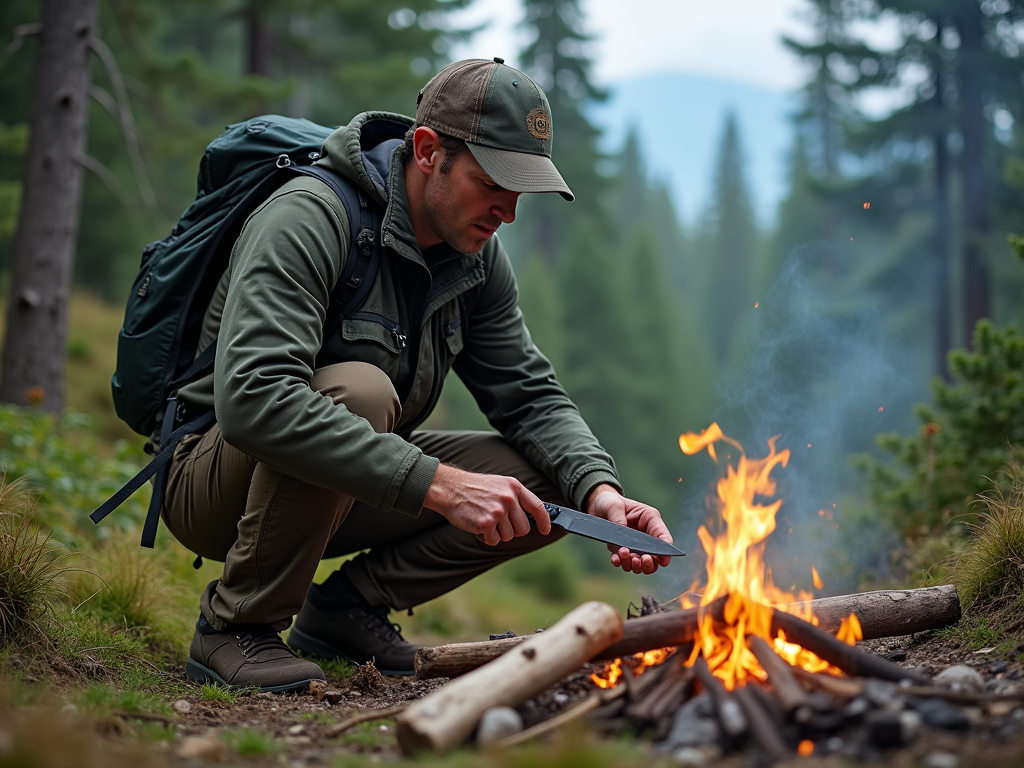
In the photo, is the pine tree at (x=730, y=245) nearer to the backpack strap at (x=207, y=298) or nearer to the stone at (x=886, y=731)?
the backpack strap at (x=207, y=298)

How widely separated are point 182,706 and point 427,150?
2.24 meters

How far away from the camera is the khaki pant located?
3281mm

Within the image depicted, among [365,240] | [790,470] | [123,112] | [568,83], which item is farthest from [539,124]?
[568,83]

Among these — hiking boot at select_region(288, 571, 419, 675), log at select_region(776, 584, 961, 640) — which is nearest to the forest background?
log at select_region(776, 584, 961, 640)

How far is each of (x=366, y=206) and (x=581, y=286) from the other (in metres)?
27.8

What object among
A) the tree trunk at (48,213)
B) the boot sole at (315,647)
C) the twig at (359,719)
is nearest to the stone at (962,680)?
the twig at (359,719)

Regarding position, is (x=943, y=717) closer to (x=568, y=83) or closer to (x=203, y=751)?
(x=203, y=751)

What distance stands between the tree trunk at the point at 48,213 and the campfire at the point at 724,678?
550 cm

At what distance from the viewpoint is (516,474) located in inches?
160

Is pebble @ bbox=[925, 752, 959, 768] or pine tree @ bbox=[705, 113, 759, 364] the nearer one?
pebble @ bbox=[925, 752, 959, 768]

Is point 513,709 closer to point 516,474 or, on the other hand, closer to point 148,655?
point 516,474

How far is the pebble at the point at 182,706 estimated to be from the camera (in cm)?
295

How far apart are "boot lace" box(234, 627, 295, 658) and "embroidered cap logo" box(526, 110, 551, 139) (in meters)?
2.24

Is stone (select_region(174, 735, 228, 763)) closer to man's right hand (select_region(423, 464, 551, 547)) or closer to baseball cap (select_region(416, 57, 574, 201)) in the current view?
man's right hand (select_region(423, 464, 551, 547))
